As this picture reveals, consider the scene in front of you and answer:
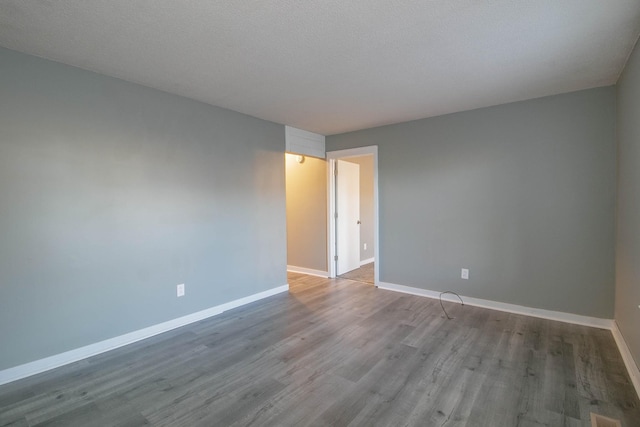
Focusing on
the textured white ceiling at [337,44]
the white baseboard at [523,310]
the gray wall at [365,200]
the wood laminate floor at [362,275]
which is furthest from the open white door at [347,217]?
the textured white ceiling at [337,44]

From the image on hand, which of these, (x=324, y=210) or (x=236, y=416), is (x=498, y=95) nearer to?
(x=324, y=210)

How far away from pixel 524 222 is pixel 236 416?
3374mm

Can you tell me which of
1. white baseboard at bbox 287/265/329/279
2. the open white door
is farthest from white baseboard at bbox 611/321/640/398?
white baseboard at bbox 287/265/329/279

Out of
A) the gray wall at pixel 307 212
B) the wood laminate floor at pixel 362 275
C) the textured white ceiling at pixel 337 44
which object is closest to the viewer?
the textured white ceiling at pixel 337 44

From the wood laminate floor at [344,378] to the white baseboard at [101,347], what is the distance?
0.08 m

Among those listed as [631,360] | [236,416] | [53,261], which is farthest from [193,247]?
[631,360]

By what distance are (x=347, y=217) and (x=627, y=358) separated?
3.79m

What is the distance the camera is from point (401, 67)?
2.46m

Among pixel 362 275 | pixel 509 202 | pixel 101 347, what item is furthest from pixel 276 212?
pixel 509 202

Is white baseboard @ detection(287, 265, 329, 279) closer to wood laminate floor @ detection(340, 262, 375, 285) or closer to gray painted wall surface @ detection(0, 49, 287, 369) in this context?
wood laminate floor @ detection(340, 262, 375, 285)

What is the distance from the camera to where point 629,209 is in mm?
2338

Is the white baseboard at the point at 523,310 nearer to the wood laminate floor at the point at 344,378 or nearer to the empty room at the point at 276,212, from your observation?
the empty room at the point at 276,212

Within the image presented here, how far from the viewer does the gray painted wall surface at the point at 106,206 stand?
7.22 feet

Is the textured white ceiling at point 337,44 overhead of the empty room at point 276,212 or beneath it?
overhead
